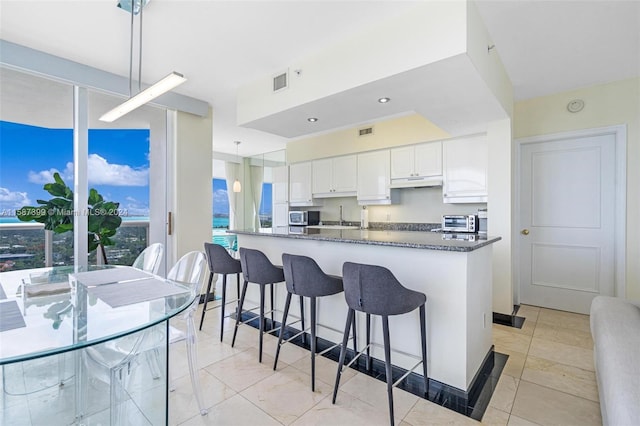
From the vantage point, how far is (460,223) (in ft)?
13.0

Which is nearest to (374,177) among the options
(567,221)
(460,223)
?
(460,223)

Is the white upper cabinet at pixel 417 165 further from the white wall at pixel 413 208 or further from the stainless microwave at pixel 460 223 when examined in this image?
the stainless microwave at pixel 460 223

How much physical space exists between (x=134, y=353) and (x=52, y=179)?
7.49ft

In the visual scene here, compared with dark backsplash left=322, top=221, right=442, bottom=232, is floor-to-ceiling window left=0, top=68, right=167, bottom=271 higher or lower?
higher

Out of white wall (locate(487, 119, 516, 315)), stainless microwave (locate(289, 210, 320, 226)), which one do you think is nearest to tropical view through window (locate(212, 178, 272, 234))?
stainless microwave (locate(289, 210, 320, 226))

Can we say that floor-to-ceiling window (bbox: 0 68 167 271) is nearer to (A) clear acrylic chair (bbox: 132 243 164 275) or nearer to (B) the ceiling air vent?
(A) clear acrylic chair (bbox: 132 243 164 275)

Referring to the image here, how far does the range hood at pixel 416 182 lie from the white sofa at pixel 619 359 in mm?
2320

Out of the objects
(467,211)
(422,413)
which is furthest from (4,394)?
(467,211)

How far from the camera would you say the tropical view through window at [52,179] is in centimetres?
284

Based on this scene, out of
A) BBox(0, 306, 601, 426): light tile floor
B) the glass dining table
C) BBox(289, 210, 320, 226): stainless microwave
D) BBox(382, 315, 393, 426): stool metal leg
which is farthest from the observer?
BBox(289, 210, 320, 226): stainless microwave

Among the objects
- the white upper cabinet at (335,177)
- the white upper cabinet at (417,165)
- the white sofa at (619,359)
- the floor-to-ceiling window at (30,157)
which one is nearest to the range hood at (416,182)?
the white upper cabinet at (417,165)

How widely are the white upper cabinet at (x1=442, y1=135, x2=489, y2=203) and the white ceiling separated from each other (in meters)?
0.86

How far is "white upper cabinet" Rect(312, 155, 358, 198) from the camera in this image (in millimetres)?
5188

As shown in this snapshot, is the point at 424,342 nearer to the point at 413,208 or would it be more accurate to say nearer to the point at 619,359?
the point at 619,359
